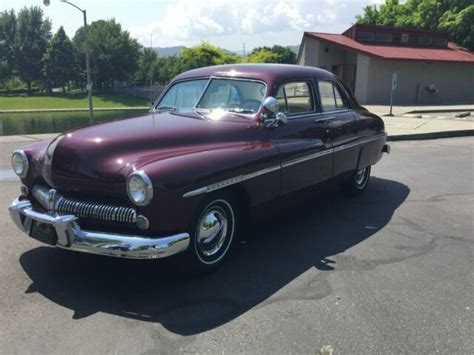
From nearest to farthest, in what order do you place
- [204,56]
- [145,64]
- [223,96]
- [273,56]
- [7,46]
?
[223,96]
[204,56]
[273,56]
[145,64]
[7,46]

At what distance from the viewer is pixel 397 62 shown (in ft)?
94.9

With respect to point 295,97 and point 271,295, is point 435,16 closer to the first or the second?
point 295,97

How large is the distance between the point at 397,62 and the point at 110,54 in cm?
6369

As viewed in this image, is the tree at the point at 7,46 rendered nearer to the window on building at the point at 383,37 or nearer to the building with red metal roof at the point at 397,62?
the building with red metal roof at the point at 397,62

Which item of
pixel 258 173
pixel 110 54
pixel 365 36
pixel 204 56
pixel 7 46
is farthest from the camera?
pixel 7 46

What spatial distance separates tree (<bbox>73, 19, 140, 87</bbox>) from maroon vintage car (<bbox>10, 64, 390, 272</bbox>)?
8158 centimetres

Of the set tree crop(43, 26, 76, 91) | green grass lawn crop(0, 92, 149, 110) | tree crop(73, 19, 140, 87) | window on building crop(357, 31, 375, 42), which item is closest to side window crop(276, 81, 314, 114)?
window on building crop(357, 31, 375, 42)

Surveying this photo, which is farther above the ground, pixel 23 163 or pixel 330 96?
pixel 330 96

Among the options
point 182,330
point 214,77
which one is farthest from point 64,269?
point 214,77

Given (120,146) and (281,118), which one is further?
(281,118)

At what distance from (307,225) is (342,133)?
124 cm

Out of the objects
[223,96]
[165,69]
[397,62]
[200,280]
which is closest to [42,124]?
[397,62]

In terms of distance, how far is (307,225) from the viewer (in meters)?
5.18

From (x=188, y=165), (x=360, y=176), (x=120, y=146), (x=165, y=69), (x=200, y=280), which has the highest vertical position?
(x=165, y=69)
